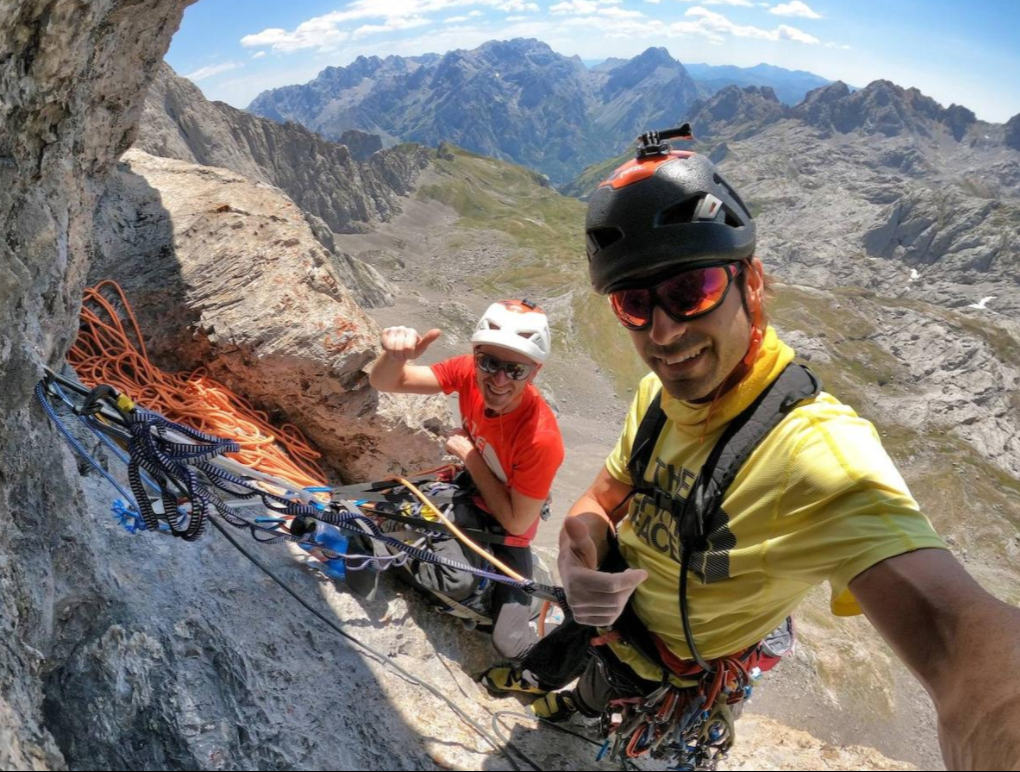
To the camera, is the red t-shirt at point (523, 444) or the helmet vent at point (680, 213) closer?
the helmet vent at point (680, 213)

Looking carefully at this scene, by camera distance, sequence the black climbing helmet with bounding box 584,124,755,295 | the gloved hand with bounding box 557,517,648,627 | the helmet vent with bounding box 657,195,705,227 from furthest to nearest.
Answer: the helmet vent with bounding box 657,195,705,227, the black climbing helmet with bounding box 584,124,755,295, the gloved hand with bounding box 557,517,648,627

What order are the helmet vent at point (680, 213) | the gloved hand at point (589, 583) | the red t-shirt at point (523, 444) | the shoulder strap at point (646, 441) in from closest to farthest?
the gloved hand at point (589, 583) < the helmet vent at point (680, 213) < the shoulder strap at point (646, 441) < the red t-shirt at point (523, 444)

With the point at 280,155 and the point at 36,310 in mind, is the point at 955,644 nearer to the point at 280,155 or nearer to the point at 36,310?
the point at 36,310

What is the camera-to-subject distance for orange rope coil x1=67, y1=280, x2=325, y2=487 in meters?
6.84

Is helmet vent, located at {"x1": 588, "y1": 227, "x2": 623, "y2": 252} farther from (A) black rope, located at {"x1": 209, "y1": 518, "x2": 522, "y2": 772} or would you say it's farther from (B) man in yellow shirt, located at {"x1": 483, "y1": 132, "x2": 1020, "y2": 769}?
(A) black rope, located at {"x1": 209, "y1": 518, "x2": 522, "y2": 772}

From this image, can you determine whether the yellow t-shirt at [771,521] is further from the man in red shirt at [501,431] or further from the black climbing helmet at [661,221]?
the man in red shirt at [501,431]

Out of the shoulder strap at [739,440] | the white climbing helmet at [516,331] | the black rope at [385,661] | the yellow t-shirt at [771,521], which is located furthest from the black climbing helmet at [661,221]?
the black rope at [385,661]

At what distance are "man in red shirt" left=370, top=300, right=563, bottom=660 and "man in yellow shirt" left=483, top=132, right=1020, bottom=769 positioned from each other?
1.34m

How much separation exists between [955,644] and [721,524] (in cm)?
102

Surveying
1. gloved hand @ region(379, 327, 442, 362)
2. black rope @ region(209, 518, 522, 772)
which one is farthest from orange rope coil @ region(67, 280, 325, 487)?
gloved hand @ region(379, 327, 442, 362)

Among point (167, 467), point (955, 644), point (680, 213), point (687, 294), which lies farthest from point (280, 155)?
point (955, 644)

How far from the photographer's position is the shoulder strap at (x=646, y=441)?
143 inches

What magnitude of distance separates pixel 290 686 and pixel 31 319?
306 cm

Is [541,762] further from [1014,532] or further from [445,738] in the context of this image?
[1014,532]
